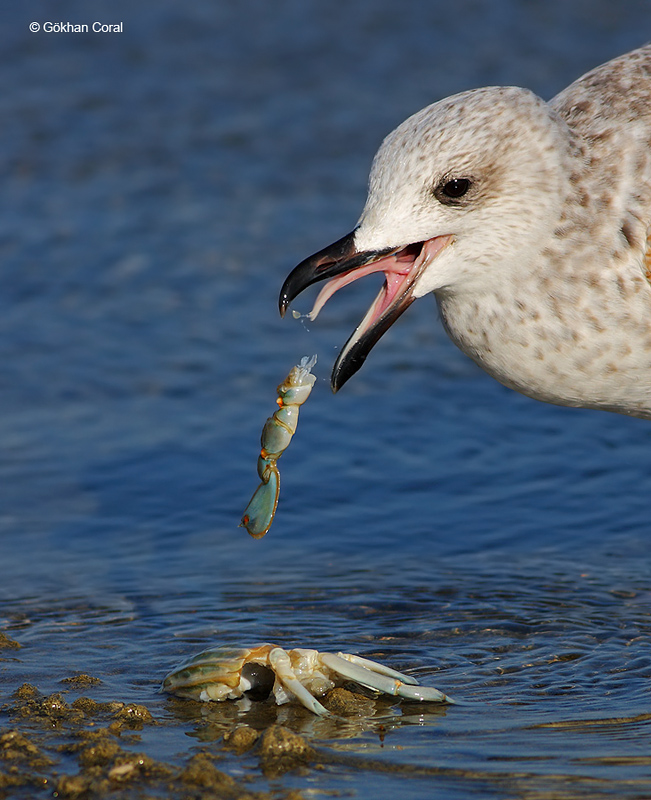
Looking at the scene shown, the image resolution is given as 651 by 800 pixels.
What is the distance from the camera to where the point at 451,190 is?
4359 mm

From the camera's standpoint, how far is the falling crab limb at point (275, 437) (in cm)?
461

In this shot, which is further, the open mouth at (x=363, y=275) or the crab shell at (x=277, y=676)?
the open mouth at (x=363, y=275)

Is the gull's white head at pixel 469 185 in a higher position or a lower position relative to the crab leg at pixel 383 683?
higher

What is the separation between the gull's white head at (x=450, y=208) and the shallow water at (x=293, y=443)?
1194 millimetres

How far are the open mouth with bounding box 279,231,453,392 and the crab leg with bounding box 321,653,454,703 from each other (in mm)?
884

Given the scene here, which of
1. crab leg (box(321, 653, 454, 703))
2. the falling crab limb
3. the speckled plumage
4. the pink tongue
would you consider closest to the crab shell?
crab leg (box(321, 653, 454, 703))

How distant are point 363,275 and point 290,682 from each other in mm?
1277

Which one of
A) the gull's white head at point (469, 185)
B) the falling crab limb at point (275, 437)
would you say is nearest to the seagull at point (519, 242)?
the gull's white head at point (469, 185)

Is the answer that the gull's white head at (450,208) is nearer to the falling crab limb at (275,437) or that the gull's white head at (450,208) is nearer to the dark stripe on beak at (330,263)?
the dark stripe on beak at (330,263)

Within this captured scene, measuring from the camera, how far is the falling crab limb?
461 centimetres

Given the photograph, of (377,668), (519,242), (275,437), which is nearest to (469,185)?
(519,242)

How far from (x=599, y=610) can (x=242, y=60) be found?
22.9 feet

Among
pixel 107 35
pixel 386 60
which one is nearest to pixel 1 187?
pixel 107 35

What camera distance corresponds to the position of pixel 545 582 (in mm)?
5332
